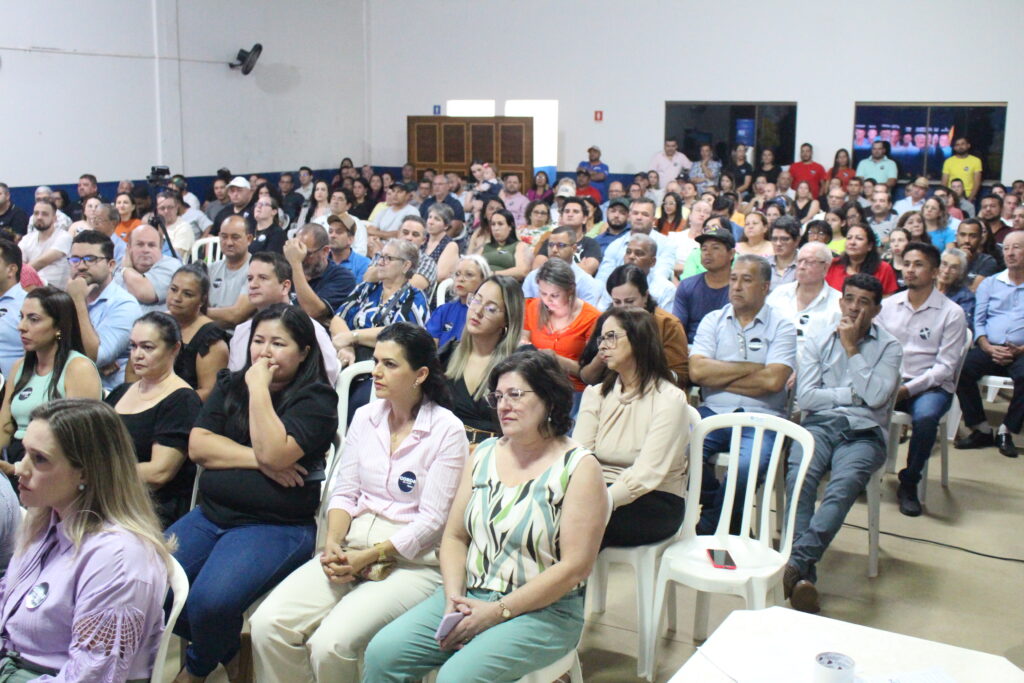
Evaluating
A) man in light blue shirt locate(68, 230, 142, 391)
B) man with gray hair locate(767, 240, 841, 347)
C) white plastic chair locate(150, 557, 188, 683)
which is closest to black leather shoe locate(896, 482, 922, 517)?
man with gray hair locate(767, 240, 841, 347)

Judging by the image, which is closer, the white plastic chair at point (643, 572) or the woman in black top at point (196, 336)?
the white plastic chair at point (643, 572)

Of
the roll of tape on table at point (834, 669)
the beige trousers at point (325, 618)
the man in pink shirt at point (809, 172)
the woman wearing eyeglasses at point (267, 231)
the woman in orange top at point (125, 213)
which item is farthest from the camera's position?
the man in pink shirt at point (809, 172)

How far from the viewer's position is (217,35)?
1139 cm

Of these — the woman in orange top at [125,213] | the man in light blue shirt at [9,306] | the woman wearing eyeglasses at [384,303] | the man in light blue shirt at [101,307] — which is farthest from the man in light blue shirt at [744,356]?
the woman in orange top at [125,213]

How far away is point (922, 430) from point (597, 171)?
8.62 metres

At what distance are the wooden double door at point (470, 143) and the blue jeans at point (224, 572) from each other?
10.5 meters

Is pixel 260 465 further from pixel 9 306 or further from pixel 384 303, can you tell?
pixel 9 306

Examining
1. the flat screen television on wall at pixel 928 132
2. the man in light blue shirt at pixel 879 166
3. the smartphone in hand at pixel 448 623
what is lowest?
the smartphone in hand at pixel 448 623

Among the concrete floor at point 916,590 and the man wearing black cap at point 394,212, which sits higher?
the man wearing black cap at point 394,212

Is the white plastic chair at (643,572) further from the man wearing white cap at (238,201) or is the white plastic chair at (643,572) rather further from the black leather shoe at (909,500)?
the man wearing white cap at (238,201)

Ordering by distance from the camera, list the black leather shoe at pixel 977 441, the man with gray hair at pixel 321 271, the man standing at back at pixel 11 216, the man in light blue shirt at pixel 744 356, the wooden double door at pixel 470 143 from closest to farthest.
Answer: the man in light blue shirt at pixel 744 356 < the man with gray hair at pixel 321 271 < the black leather shoe at pixel 977 441 < the man standing at back at pixel 11 216 < the wooden double door at pixel 470 143

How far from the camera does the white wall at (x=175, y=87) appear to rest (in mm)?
9312

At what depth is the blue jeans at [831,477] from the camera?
3314 mm

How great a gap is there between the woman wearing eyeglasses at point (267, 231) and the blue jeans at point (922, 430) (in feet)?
12.7
